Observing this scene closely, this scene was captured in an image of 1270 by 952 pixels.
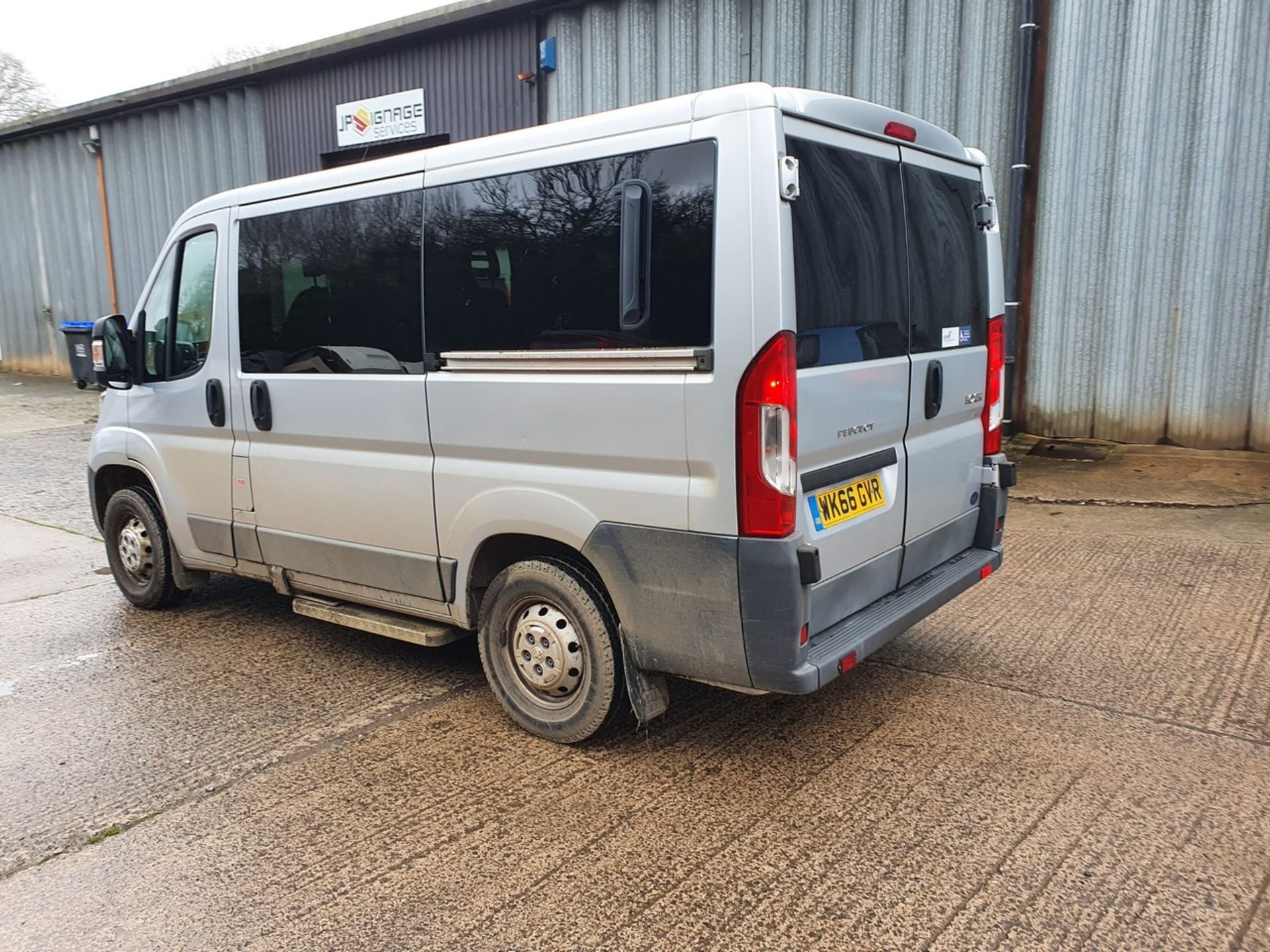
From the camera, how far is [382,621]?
4344 millimetres

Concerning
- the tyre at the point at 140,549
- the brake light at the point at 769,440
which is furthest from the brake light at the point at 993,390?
the tyre at the point at 140,549

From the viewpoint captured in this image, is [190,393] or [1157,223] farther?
[1157,223]

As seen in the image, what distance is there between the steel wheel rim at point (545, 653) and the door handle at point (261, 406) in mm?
1632

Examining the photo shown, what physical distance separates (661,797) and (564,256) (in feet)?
6.38

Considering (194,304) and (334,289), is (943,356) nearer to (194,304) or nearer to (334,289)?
(334,289)

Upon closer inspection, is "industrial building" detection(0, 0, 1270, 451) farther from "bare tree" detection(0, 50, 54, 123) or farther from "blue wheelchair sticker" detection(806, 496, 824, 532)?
"bare tree" detection(0, 50, 54, 123)

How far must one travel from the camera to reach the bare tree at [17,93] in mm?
29250

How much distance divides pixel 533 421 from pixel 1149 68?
7110 mm

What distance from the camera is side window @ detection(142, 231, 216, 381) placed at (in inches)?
191

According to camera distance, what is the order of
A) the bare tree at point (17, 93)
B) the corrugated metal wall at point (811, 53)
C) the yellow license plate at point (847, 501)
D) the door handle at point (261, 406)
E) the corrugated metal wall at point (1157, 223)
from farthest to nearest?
the bare tree at point (17, 93), the corrugated metal wall at point (811, 53), the corrugated metal wall at point (1157, 223), the door handle at point (261, 406), the yellow license plate at point (847, 501)

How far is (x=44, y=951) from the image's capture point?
8.73ft

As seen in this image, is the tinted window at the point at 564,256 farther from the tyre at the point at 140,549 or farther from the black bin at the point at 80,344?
the black bin at the point at 80,344

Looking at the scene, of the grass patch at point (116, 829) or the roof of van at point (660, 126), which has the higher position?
the roof of van at point (660, 126)

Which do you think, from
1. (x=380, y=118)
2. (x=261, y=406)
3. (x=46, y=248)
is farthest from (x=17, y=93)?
(x=261, y=406)
